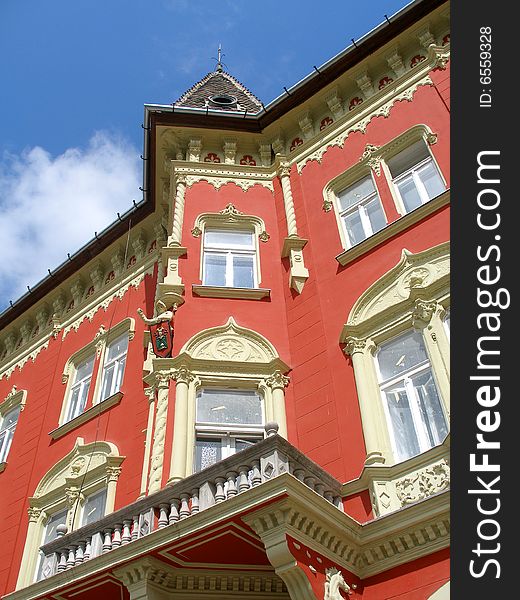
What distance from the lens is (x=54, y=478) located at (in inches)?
516

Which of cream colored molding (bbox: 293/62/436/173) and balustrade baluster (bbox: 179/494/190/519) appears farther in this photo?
cream colored molding (bbox: 293/62/436/173)

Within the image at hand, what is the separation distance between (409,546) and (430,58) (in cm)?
975

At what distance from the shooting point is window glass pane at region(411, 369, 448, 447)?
27.2 ft

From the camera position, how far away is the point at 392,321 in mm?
9805

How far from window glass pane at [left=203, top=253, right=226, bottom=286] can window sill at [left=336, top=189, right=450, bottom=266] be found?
2.44 meters

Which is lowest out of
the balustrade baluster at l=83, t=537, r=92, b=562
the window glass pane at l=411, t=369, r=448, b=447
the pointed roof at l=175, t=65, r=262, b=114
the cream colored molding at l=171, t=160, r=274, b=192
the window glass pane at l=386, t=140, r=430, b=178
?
the balustrade baluster at l=83, t=537, r=92, b=562

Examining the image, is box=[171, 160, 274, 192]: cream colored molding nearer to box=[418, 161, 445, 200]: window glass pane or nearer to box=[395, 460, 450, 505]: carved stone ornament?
box=[418, 161, 445, 200]: window glass pane

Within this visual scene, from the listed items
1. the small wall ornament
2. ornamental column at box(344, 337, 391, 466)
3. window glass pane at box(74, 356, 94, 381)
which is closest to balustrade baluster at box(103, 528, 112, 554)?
the small wall ornament

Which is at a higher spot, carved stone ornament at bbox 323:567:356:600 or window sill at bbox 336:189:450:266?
window sill at bbox 336:189:450:266

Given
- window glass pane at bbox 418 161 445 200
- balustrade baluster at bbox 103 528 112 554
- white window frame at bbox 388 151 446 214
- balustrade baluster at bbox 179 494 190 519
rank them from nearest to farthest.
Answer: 1. balustrade baluster at bbox 179 494 190 519
2. balustrade baluster at bbox 103 528 112 554
3. window glass pane at bbox 418 161 445 200
4. white window frame at bbox 388 151 446 214

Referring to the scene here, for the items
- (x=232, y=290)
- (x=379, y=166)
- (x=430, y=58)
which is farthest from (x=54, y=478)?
(x=430, y=58)

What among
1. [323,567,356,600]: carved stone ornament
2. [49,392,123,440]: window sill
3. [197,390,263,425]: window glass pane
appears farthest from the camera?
[49,392,123,440]: window sill

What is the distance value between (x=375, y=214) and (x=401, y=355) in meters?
3.44

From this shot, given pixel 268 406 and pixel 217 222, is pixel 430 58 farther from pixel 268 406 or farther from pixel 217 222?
pixel 268 406
